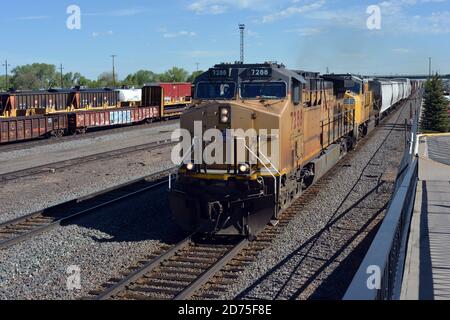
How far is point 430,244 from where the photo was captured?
333 inches

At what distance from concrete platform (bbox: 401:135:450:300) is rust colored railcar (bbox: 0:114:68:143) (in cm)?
2220

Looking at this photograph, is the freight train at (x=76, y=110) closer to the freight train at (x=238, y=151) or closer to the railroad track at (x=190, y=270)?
the freight train at (x=238, y=151)

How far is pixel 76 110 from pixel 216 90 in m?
28.6

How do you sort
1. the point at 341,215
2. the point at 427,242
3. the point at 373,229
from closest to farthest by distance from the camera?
1. the point at 427,242
2. the point at 373,229
3. the point at 341,215

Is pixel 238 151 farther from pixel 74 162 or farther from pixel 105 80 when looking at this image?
pixel 105 80

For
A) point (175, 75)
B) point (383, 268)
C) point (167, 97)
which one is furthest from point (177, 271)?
point (175, 75)

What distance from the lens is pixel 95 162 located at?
2189cm

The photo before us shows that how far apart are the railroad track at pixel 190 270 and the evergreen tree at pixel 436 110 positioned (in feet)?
88.2

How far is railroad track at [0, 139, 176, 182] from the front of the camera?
62.1 feet

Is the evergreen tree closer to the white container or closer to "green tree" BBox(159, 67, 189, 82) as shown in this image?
the white container

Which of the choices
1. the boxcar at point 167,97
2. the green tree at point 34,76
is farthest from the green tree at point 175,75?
the boxcar at point 167,97
